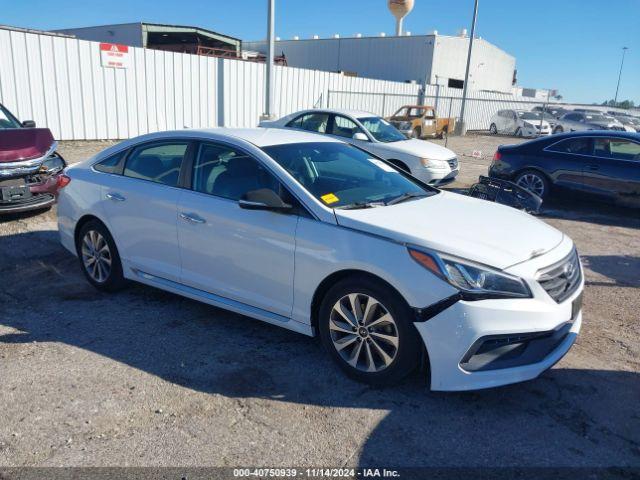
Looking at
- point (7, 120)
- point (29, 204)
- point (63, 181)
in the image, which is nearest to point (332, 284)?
point (63, 181)

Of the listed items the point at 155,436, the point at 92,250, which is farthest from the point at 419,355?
the point at 92,250

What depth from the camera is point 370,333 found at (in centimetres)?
335

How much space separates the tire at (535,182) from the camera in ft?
31.1

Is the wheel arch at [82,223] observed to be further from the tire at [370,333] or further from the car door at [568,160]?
the car door at [568,160]

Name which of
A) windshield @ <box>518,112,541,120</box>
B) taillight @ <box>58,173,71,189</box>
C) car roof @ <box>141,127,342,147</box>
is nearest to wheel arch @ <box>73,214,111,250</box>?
taillight @ <box>58,173,71,189</box>

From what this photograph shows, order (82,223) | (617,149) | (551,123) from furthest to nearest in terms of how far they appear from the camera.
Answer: (551,123)
(617,149)
(82,223)

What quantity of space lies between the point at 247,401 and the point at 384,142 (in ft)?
26.5

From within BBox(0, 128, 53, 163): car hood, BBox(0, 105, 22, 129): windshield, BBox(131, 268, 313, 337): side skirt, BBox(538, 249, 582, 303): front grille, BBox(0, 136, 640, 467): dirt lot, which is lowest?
BBox(0, 136, 640, 467): dirt lot

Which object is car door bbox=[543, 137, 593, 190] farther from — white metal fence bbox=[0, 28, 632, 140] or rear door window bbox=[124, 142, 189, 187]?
white metal fence bbox=[0, 28, 632, 140]

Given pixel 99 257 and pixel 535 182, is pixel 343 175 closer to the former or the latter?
pixel 99 257

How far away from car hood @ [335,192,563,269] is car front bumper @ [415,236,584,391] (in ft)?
0.56

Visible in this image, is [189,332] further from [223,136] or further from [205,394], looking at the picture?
[223,136]

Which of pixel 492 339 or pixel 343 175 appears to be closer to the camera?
pixel 492 339

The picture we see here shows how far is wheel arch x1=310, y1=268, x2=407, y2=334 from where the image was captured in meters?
3.23
